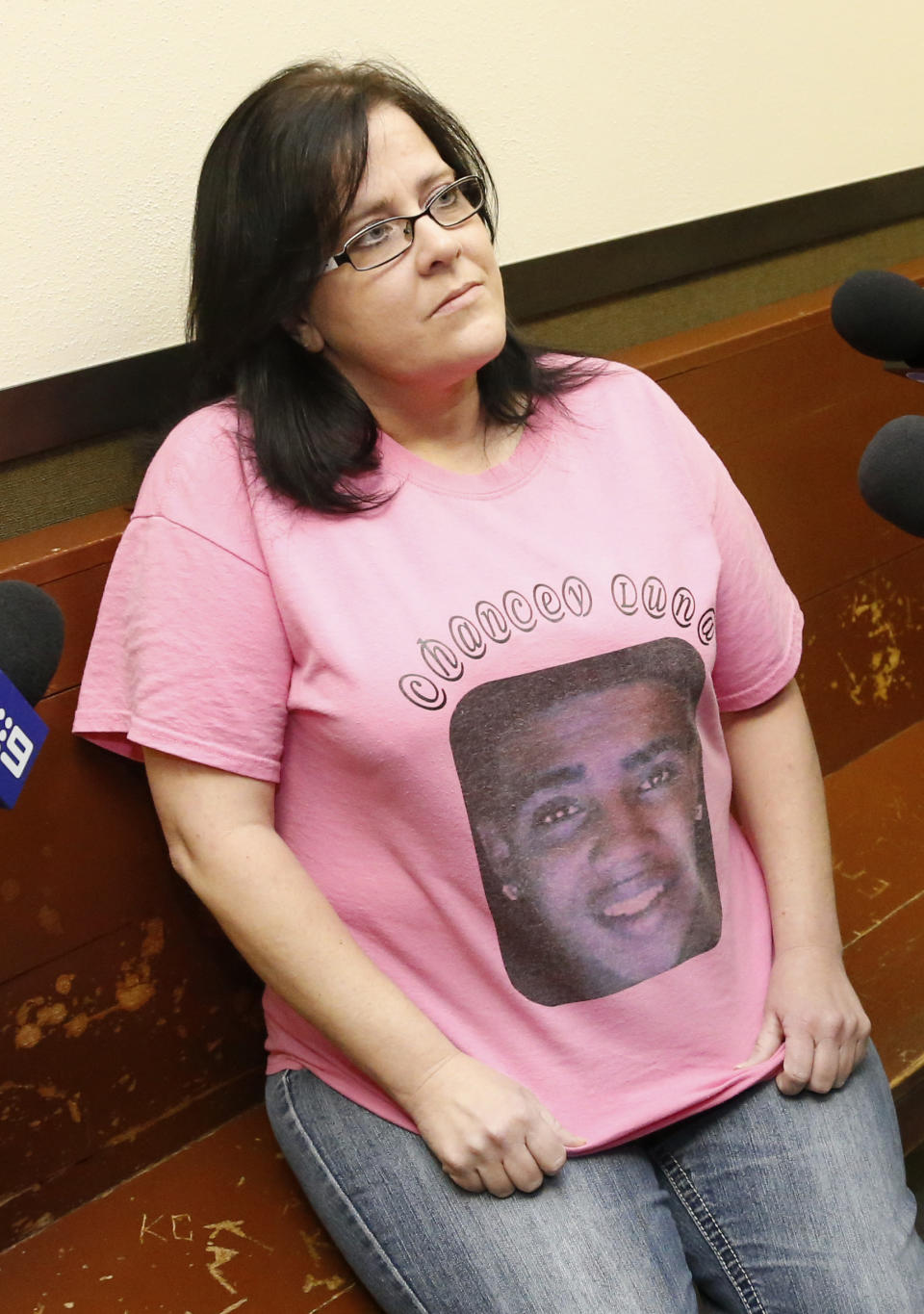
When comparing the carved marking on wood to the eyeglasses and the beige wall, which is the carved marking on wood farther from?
the eyeglasses

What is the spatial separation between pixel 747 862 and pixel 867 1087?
0.77 feet

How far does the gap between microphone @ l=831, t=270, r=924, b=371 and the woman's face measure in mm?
335

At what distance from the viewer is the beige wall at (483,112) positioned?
126cm

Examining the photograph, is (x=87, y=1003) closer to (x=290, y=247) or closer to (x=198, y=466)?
(x=198, y=466)

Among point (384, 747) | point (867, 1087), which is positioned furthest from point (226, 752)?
point (867, 1087)

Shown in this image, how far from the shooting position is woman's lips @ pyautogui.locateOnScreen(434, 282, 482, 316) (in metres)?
1.15

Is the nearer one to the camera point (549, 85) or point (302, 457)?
point (302, 457)

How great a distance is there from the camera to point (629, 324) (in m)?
1.82

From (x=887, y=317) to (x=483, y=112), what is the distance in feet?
2.66

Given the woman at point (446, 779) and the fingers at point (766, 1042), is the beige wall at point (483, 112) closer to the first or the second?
the woman at point (446, 779)

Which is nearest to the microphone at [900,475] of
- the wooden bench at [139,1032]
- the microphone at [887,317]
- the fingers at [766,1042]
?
the microphone at [887,317]

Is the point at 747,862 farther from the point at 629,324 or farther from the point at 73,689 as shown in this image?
the point at 629,324

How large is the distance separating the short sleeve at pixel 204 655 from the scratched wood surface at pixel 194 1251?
48 centimetres

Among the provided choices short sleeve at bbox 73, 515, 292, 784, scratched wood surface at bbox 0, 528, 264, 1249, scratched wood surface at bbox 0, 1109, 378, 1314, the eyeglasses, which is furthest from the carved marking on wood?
the eyeglasses
